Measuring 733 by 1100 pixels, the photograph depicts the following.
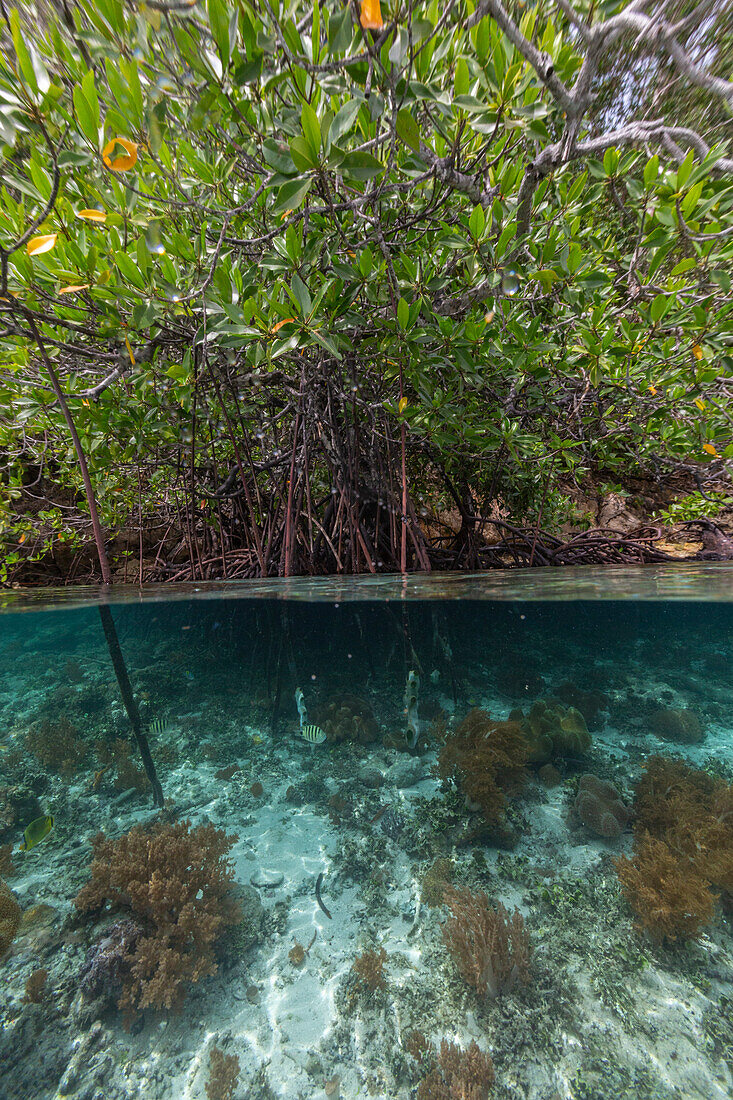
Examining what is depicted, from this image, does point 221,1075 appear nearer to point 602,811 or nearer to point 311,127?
point 602,811

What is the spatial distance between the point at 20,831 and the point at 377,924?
2627 mm

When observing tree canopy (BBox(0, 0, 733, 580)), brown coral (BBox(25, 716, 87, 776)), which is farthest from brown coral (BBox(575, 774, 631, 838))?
brown coral (BBox(25, 716, 87, 776))

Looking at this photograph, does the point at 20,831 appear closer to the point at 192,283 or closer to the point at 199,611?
the point at 199,611

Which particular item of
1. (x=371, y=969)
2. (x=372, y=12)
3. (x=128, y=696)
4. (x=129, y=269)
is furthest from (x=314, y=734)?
(x=372, y=12)

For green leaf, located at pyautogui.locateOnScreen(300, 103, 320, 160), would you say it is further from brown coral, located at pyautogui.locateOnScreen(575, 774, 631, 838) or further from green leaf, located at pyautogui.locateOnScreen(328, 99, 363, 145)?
brown coral, located at pyautogui.locateOnScreen(575, 774, 631, 838)

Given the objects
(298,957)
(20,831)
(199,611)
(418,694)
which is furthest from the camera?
(199,611)

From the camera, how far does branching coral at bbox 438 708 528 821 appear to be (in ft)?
10.5

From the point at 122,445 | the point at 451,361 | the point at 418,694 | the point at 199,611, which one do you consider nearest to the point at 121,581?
the point at 199,611

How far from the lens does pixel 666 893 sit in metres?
2.40

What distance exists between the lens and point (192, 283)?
2.71 m

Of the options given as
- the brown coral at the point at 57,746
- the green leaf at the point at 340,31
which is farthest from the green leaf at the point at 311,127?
the brown coral at the point at 57,746

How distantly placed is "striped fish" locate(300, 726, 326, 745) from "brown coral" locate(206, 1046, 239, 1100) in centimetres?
211

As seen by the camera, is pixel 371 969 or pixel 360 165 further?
pixel 371 969

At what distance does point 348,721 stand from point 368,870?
167 centimetres
